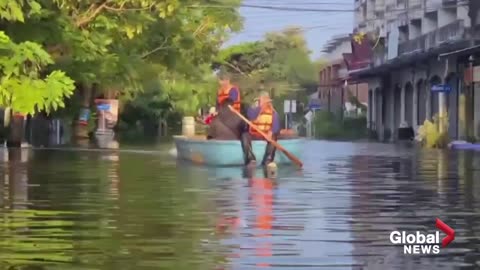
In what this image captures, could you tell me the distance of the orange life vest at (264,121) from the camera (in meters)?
28.1

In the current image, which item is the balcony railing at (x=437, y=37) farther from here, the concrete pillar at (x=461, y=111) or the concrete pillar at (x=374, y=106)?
the concrete pillar at (x=374, y=106)

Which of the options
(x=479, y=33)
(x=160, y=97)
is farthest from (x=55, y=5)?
(x=160, y=97)

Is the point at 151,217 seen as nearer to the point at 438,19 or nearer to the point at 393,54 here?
the point at 438,19

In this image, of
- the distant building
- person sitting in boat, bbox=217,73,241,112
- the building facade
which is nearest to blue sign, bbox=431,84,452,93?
the building facade

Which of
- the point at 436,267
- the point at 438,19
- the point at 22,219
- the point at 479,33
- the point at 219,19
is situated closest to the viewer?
the point at 436,267

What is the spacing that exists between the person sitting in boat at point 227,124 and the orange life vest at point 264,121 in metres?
0.33

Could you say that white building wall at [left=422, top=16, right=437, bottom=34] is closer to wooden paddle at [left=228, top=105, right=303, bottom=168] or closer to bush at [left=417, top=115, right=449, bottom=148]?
bush at [left=417, top=115, right=449, bottom=148]

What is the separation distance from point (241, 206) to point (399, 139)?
178 feet

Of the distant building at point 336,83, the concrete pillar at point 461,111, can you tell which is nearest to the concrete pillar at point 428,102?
the concrete pillar at point 461,111

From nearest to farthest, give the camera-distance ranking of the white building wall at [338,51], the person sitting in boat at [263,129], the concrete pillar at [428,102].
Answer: the person sitting in boat at [263,129]
the concrete pillar at [428,102]
the white building wall at [338,51]

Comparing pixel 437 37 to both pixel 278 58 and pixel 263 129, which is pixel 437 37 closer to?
pixel 263 129

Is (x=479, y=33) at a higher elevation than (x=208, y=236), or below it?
higher

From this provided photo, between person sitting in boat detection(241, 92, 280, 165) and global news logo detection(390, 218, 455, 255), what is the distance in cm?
1426

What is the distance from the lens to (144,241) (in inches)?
458
